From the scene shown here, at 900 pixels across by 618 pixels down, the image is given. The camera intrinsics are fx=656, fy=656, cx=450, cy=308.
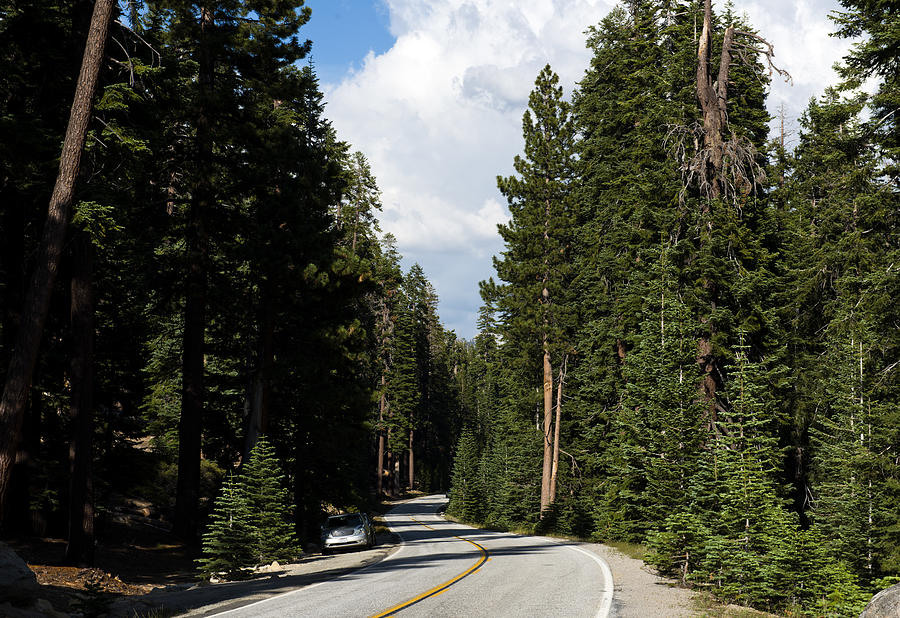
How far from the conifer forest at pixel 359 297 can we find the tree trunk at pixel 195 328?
0.29 feet

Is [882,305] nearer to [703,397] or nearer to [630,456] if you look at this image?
[703,397]

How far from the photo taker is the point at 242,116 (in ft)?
75.4

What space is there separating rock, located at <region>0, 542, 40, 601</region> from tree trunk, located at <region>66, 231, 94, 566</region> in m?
5.11

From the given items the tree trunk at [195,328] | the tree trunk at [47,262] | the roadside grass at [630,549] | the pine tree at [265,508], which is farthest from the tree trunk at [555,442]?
the tree trunk at [47,262]

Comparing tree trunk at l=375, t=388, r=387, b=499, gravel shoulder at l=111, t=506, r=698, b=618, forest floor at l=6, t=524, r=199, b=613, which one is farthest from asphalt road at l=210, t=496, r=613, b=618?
tree trunk at l=375, t=388, r=387, b=499

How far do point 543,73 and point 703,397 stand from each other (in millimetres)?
23582

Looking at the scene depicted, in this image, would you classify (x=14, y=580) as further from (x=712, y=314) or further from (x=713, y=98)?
(x=713, y=98)

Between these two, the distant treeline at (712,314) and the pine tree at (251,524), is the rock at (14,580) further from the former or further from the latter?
the distant treeline at (712,314)

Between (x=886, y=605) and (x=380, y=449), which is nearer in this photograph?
(x=886, y=605)

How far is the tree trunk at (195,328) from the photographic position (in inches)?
810

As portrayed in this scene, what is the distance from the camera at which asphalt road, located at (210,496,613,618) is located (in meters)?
9.97

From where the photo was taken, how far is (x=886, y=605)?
29.6ft

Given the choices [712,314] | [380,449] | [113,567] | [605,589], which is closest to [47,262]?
[113,567]

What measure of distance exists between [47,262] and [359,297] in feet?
44.6
